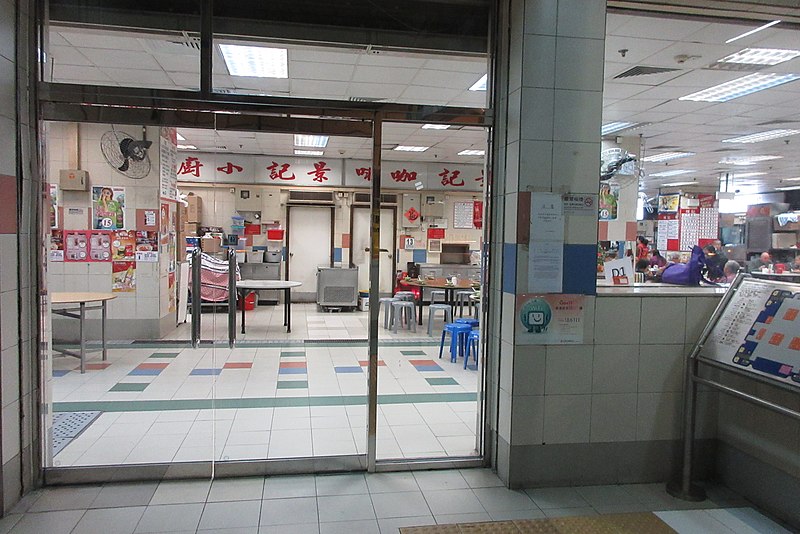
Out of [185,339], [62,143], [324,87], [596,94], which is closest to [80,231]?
[62,143]

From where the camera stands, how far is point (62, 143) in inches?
273

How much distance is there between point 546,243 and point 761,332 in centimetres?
123

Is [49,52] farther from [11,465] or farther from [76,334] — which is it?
[76,334]

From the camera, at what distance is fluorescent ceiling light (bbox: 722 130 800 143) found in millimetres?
8727

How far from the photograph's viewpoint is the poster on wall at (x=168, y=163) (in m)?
7.38

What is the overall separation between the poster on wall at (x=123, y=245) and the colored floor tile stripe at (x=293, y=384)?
3.17m

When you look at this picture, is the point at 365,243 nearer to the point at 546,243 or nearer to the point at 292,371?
the point at 292,371

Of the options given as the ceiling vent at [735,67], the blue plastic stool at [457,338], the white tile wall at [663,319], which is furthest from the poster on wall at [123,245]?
the ceiling vent at [735,67]

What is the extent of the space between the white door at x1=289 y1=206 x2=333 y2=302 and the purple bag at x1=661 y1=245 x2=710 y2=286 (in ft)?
28.4

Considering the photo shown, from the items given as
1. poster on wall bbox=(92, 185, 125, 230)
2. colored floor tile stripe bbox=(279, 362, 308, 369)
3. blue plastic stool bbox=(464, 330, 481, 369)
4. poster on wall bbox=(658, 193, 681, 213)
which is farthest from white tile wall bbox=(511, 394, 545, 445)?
poster on wall bbox=(658, 193, 681, 213)

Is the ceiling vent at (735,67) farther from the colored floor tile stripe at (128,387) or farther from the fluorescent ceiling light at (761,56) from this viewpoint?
the colored floor tile stripe at (128,387)

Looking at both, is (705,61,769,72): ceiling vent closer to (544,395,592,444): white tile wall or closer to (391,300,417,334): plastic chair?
(544,395,592,444): white tile wall

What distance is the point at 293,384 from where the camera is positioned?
215 inches

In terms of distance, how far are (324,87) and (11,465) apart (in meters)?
4.71
